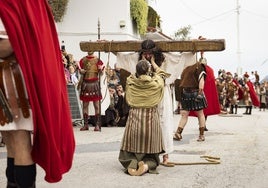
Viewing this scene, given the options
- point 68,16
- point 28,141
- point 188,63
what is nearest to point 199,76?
point 188,63

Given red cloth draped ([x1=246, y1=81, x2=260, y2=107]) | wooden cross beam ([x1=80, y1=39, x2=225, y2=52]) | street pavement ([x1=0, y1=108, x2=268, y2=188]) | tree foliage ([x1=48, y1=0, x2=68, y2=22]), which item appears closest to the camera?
street pavement ([x1=0, y1=108, x2=268, y2=188])

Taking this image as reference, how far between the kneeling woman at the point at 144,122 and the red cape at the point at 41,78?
3330mm

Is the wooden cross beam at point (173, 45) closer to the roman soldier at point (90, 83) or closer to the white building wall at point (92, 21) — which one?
the roman soldier at point (90, 83)

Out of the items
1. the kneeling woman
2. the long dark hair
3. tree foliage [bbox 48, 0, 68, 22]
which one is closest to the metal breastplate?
the long dark hair

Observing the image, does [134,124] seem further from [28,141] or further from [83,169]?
[28,141]

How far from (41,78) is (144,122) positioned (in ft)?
11.8

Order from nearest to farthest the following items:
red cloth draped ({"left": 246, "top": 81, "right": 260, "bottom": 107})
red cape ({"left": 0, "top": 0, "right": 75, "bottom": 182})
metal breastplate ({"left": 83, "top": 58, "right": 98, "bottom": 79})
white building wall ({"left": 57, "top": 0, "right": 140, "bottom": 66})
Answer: red cape ({"left": 0, "top": 0, "right": 75, "bottom": 182}) → metal breastplate ({"left": 83, "top": 58, "right": 98, "bottom": 79}) → white building wall ({"left": 57, "top": 0, "right": 140, "bottom": 66}) → red cloth draped ({"left": 246, "top": 81, "right": 260, "bottom": 107})

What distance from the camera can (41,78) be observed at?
3043mm

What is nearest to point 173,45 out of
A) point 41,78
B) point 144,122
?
point 144,122

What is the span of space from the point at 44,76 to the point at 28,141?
41cm

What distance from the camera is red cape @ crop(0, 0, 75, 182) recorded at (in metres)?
3.01

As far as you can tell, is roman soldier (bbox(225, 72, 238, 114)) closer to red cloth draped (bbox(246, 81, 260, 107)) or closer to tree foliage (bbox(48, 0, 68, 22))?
red cloth draped (bbox(246, 81, 260, 107))

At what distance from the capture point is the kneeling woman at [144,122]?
21.4ft

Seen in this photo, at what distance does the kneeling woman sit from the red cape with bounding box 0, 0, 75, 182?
333 centimetres
